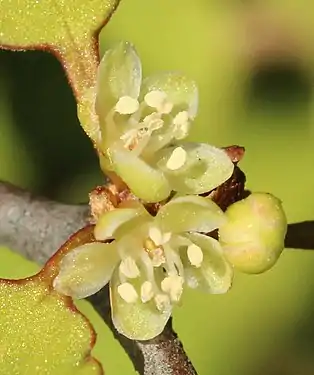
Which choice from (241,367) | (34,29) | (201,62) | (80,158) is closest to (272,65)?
(201,62)

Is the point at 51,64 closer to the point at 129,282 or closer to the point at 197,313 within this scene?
the point at 197,313

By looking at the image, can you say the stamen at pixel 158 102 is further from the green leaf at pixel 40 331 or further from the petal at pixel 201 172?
the green leaf at pixel 40 331

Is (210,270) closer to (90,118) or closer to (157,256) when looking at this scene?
(157,256)

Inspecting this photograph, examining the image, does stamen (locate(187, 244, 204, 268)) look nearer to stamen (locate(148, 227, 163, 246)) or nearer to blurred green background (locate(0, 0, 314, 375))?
stamen (locate(148, 227, 163, 246))

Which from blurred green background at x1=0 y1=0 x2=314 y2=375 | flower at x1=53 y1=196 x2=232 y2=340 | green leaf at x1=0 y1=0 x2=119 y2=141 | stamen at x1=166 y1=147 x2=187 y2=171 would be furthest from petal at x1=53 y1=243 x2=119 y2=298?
blurred green background at x1=0 y1=0 x2=314 y2=375

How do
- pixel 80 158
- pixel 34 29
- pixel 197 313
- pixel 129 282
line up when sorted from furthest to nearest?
1. pixel 80 158
2. pixel 197 313
3. pixel 34 29
4. pixel 129 282
